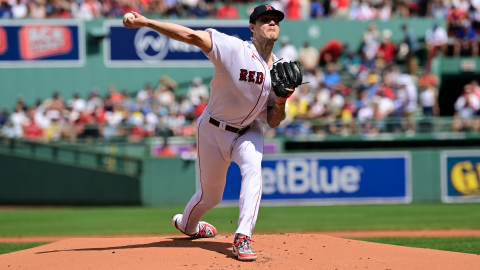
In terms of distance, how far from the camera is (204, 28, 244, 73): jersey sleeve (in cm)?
477

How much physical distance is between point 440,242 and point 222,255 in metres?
3.88

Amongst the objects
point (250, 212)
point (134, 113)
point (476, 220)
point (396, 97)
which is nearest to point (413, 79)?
point (396, 97)

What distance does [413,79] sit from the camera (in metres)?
16.4

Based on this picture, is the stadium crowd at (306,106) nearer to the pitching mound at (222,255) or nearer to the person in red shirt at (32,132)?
the person in red shirt at (32,132)

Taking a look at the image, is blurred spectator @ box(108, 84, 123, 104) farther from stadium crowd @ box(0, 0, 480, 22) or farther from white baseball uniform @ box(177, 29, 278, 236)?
white baseball uniform @ box(177, 29, 278, 236)

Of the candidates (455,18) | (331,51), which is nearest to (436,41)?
(455,18)

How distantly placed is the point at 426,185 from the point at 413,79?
3.98 meters

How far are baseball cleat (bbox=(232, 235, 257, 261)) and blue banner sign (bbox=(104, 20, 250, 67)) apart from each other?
42.8 feet

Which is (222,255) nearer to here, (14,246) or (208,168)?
(208,168)

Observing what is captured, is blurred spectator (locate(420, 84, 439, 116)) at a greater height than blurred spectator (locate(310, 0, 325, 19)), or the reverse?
blurred spectator (locate(310, 0, 325, 19))

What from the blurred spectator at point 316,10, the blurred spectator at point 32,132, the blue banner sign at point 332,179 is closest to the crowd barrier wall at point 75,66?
the blurred spectator at point 316,10

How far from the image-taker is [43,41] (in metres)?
16.9

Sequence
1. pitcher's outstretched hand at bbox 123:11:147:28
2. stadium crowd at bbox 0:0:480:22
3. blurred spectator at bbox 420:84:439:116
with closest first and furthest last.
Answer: pitcher's outstretched hand at bbox 123:11:147:28 < blurred spectator at bbox 420:84:439:116 < stadium crowd at bbox 0:0:480:22

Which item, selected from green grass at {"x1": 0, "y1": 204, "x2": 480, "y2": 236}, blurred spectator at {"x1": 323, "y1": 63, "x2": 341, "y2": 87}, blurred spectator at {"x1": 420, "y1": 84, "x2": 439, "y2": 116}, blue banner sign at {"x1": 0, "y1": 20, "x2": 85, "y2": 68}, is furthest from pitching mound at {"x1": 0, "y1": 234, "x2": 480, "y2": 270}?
blue banner sign at {"x1": 0, "y1": 20, "x2": 85, "y2": 68}
